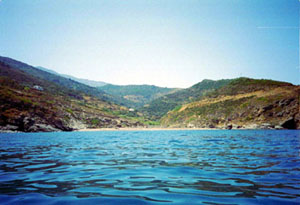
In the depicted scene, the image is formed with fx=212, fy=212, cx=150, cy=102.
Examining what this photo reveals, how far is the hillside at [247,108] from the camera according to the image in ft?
276

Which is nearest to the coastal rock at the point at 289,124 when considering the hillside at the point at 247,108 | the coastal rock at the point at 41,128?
the hillside at the point at 247,108

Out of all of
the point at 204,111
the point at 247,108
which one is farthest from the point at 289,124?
the point at 204,111

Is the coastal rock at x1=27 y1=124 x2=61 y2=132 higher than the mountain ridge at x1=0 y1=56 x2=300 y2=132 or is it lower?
lower

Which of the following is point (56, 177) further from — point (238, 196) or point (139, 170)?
point (238, 196)

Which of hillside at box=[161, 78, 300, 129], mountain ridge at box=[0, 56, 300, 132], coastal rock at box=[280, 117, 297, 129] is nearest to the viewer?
mountain ridge at box=[0, 56, 300, 132]

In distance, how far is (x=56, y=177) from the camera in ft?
26.4

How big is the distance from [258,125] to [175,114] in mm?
68187

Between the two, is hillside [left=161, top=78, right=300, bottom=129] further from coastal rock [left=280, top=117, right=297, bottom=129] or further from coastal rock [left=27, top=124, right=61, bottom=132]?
coastal rock [left=27, top=124, right=61, bottom=132]

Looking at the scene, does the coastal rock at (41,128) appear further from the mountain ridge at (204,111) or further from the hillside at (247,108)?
the hillside at (247,108)

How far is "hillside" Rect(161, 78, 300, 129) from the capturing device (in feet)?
276

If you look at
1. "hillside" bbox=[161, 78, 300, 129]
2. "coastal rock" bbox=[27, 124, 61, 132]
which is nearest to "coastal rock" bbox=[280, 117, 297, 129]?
"hillside" bbox=[161, 78, 300, 129]

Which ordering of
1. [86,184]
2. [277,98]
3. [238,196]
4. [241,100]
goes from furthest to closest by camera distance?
[241,100]
[277,98]
[86,184]
[238,196]

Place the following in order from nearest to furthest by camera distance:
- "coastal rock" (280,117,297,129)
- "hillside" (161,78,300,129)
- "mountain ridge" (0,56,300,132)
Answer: "mountain ridge" (0,56,300,132) → "coastal rock" (280,117,297,129) → "hillside" (161,78,300,129)

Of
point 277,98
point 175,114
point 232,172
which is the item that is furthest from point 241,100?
point 232,172
